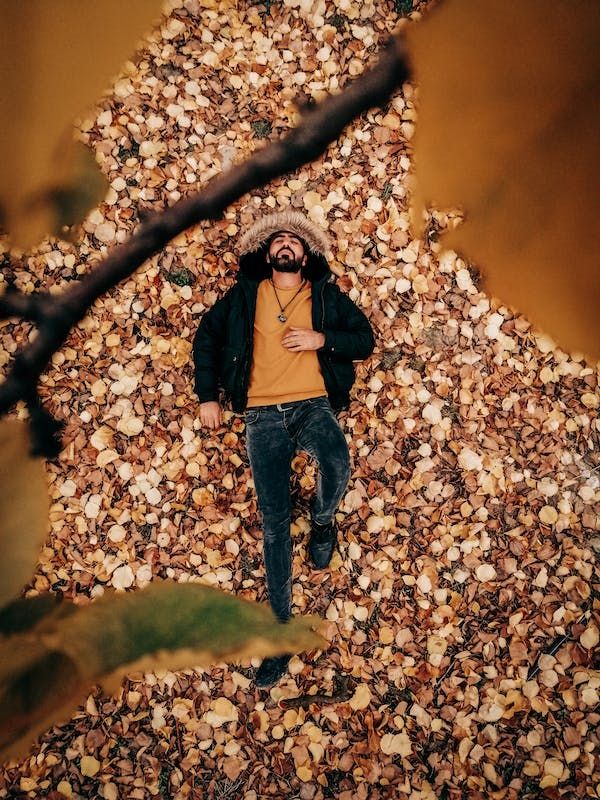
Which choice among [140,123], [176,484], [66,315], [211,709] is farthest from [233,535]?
[140,123]

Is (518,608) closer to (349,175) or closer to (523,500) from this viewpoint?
(523,500)

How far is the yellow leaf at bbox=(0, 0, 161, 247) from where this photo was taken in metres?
2.96

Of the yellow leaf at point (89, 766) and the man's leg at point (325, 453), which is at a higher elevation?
the man's leg at point (325, 453)

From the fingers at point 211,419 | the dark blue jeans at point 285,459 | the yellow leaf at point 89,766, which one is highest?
the fingers at point 211,419

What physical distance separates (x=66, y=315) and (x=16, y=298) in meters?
0.33

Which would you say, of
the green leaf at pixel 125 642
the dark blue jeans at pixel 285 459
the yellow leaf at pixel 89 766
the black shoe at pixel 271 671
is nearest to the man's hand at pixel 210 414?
the dark blue jeans at pixel 285 459

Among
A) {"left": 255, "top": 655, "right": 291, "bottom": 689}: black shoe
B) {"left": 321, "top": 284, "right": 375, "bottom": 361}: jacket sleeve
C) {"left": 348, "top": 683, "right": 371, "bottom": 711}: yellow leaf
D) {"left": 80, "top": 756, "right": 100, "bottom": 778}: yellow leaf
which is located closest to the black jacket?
{"left": 321, "top": 284, "right": 375, "bottom": 361}: jacket sleeve

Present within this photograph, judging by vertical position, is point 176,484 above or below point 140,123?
below

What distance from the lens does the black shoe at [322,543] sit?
8.94 feet

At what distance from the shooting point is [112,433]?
294 centimetres

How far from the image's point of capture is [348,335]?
103 inches

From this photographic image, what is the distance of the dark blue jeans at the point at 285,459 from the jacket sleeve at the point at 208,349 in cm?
28

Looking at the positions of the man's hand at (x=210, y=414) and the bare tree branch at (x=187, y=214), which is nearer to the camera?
the man's hand at (x=210, y=414)

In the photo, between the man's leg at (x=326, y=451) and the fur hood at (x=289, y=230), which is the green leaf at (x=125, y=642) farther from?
the fur hood at (x=289, y=230)
